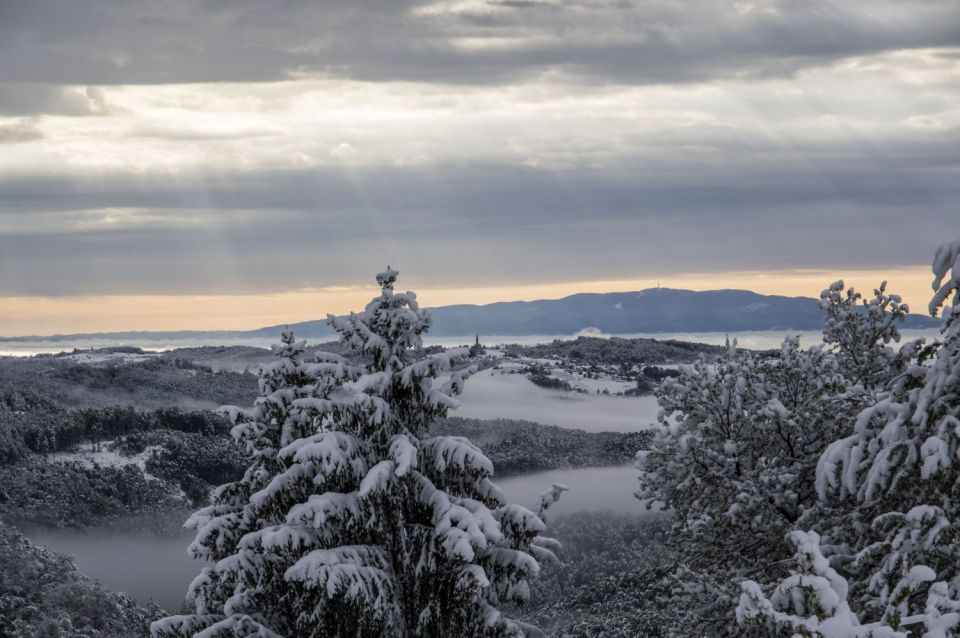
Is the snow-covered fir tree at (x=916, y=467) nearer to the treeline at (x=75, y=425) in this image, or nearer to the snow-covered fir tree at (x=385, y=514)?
the snow-covered fir tree at (x=385, y=514)

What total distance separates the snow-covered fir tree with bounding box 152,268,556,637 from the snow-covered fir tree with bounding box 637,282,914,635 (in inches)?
160

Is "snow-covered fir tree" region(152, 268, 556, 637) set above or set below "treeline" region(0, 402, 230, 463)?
above

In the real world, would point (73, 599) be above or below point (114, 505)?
above

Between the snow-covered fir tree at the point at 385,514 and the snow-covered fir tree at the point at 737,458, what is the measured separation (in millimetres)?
4071

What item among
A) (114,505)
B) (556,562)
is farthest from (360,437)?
(114,505)

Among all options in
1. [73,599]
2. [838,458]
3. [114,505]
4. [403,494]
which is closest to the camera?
[838,458]

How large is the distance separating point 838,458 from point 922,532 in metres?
1.40

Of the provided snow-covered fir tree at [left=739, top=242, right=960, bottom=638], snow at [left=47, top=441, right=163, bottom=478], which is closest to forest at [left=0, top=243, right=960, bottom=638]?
snow-covered fir tree at [left=739, top=242, right=960, bottom=638]

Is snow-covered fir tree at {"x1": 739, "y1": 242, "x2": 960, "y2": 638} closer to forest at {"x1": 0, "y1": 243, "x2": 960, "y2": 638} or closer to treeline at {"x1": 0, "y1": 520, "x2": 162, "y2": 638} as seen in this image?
forest at {"x1": 0, "y1": 243, "x2": 960, "y2": 638}

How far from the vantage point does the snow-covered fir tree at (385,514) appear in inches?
611

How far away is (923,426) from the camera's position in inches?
397

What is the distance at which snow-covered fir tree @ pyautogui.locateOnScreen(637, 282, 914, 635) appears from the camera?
1862 centimetres

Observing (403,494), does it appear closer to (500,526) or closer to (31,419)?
(500,526)

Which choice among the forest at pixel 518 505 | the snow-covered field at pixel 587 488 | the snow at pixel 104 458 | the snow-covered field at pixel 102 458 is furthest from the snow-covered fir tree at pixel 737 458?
the snow-covered field at pixel 102 458
